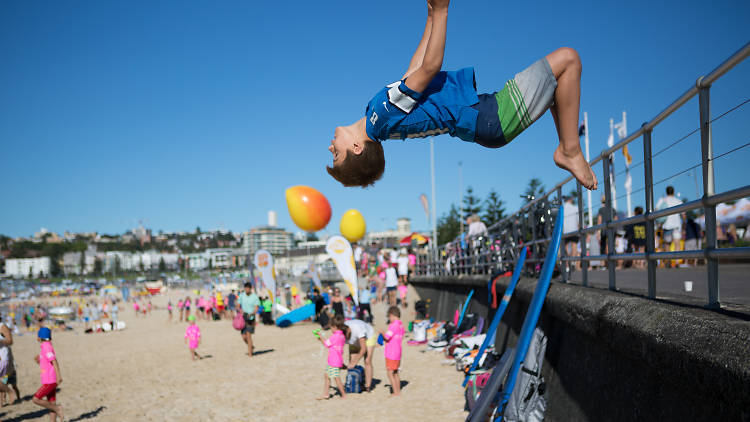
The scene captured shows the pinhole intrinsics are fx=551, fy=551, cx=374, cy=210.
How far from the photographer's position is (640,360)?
2646 mm

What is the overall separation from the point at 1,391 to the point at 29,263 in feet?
640

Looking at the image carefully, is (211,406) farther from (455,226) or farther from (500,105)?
(455,226)

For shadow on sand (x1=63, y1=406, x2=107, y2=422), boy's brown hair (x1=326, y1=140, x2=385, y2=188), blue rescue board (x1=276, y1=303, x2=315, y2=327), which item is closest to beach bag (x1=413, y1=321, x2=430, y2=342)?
shadow on sand (x1=63, y1=406, x2=107, y2=422)

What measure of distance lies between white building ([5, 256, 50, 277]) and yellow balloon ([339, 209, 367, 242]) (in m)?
176

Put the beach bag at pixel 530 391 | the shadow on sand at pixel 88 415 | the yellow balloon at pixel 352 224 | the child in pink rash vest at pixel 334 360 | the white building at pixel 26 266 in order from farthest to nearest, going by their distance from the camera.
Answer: the white building at pixel 26 266, the yellow balloon at pixel 352 224, the shadow on sand at pixel 88 415, the child in pink rash vest at pixel 334 360, the beach bag at pixel 530 391

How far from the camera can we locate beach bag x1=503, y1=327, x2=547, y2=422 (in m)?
Answer: 4.84

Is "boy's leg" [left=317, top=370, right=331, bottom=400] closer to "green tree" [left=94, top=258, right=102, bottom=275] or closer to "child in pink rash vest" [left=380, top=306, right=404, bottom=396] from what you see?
"child in pink rash vest" [left=380, top=306, right=404, bottom=396]

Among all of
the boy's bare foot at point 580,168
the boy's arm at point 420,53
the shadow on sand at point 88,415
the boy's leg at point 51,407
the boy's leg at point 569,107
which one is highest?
the boy's arm at point 420,53

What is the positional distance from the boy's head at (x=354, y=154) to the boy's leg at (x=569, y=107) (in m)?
0.73

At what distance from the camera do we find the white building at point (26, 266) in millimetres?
171000

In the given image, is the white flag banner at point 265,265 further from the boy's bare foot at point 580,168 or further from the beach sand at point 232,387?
the boy's bare foot at point 580,168

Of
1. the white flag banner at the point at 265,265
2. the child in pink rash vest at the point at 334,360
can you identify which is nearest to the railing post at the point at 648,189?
the child in pink rash vest at the point at 334,360

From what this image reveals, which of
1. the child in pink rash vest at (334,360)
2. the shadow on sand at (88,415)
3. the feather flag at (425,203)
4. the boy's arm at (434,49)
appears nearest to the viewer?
the boy's arm at (434,49)

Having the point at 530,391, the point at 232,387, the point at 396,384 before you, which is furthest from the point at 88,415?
the point at 530,391
